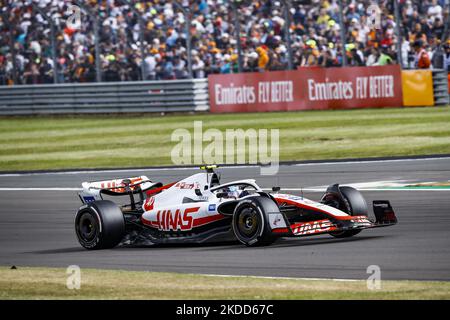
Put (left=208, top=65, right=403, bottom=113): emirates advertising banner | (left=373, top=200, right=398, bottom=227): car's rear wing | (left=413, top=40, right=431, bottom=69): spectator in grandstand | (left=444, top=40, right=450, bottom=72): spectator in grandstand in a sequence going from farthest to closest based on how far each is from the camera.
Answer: (left=208, top=65, right=403, bottom=113): emirates advertising banner → (left=413, top=40, right=431, bottom=69): spectator in grandstand → (left=444, top=40, right=450, bottom=72): spectator in grandstand → (left=373, top=200, right=398, bottom=227): car's rear wing

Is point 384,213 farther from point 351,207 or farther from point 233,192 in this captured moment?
point 233,192

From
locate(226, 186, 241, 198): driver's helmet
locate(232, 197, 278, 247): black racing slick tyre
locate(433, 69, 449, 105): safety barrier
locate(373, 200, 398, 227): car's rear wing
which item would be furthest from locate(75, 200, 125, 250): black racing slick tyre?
locate(433, 69, 449, 105): safety barrier

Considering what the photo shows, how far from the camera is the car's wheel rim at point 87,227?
505 inches

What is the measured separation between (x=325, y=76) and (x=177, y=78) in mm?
5378

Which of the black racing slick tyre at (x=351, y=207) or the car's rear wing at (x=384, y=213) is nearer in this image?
the car's rear wing at (x=384, y=213)

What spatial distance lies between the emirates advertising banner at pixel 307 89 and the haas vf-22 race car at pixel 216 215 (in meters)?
17.7

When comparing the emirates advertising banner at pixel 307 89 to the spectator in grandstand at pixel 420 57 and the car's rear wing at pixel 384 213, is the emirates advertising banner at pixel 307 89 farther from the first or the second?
the car's rear wing at pixel 384 213

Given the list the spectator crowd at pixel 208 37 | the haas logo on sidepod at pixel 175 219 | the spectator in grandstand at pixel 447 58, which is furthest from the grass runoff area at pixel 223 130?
the haas logo on sidepod at pixel 175 219

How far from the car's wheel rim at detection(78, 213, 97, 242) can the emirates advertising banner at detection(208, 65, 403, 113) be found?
18145 millimetres

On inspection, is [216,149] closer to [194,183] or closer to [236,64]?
[236,64]

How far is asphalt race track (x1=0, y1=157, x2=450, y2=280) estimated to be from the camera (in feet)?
34.0

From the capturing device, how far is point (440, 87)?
29516 millimetres

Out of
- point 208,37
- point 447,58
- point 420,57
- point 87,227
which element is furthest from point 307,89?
point 87,227

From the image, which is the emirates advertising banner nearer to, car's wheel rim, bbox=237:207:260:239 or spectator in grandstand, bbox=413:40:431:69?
spectator in grandstand, bbox=413:40:431:69
